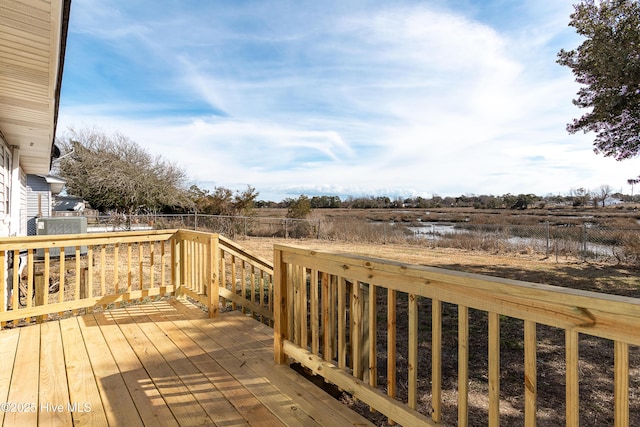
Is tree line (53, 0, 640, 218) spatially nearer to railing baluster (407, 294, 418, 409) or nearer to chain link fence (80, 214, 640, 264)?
chain link fence (80, 214, 640, 264)

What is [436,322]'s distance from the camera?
58.6 inches

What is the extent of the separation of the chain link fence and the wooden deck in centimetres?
1024

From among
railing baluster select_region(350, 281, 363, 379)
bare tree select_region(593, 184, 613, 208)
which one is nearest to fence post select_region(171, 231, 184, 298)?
railing baluster select_region(350, 281, 363, 379)

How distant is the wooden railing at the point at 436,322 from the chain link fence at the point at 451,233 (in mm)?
10135

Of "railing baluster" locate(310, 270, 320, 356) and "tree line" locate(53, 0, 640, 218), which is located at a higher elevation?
"tree line" locate(53, 0, 640, 218)

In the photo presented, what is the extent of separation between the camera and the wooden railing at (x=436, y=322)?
1.01 meters

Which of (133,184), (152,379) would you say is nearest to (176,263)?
(152,379)

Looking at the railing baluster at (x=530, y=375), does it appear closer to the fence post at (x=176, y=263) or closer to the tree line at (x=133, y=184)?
the fence post at (x=176, y=263)

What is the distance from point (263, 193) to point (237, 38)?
31.0 ft

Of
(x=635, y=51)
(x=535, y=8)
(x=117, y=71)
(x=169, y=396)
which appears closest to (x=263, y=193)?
(x=117, y=71)

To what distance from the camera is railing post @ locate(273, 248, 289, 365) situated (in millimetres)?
2592

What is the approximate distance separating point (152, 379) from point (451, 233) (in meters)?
13.0

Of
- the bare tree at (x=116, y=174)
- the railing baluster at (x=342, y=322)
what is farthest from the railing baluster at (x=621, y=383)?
the bare tree at (x=116, y=174)

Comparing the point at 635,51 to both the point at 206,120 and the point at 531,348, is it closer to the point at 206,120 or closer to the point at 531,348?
the point at 531,348
